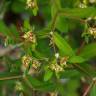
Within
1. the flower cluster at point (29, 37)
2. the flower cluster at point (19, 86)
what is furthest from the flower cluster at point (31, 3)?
the flower cluster at point (19, 86)

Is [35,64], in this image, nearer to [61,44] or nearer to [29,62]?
[29,62]

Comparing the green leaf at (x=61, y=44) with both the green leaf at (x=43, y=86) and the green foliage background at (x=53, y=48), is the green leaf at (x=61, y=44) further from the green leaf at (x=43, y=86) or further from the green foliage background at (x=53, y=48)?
the green leaf at (x=43, y=86)

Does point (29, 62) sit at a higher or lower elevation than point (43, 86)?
higher

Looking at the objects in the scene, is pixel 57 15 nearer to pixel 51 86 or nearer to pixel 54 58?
pixel 54 58

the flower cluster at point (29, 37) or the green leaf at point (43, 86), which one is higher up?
the flower cluster at point (29, 37)

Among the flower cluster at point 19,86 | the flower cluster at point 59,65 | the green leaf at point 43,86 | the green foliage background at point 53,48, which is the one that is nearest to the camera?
the flower cluster at point 59,65

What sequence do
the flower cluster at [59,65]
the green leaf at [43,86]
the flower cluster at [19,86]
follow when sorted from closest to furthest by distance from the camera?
1. the flower cluster at [59,65]
2. the green leaf at [43,86]
3. the flower cluster at [19,86]

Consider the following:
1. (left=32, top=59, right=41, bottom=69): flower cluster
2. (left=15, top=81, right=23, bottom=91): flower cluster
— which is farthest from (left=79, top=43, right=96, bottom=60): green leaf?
(left=15, top=81, right=23, bottom=91): flower cluster

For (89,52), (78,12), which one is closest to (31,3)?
(78,12)

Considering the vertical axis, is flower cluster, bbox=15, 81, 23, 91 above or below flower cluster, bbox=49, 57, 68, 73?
below

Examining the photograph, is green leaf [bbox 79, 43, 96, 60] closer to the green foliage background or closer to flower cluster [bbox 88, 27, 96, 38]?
the green foliage background
